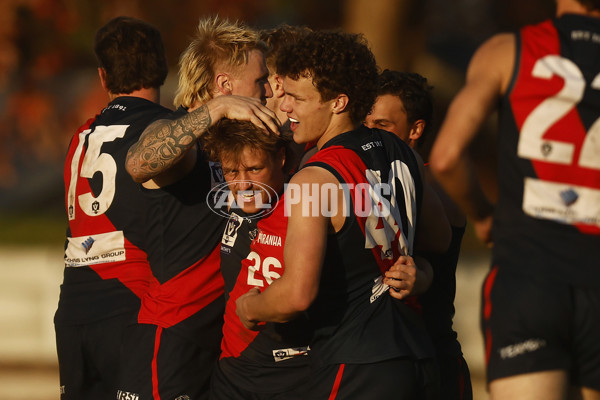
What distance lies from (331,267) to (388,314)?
34 centimetres

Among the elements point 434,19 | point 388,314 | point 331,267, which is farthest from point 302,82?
point 434,19

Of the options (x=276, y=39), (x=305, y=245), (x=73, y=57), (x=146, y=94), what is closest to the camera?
(x=305, y=245)

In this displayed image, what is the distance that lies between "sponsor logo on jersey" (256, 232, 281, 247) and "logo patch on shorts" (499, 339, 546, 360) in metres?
1.11

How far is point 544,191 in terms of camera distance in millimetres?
3338

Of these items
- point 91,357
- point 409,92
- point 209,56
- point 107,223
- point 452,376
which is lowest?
point 452,376

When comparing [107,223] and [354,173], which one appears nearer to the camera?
[354,173]

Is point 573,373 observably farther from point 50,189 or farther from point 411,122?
point 50,189

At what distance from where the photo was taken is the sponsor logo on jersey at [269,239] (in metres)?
3.90

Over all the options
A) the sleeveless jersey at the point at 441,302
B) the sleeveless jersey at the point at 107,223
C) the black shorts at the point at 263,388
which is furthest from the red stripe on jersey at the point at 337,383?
the sleeveless jersey at the point at 107,223

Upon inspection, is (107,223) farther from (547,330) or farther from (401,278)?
(547,330)

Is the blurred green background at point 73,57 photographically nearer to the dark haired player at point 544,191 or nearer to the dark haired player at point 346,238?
the dark haired player at point 346,238

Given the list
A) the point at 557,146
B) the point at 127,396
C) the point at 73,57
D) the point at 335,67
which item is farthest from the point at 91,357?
the point at 73,57

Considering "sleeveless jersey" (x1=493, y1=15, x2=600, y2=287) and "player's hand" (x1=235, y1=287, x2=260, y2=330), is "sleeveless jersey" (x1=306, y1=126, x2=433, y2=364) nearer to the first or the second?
"player's hand" (x1=235, y1=287, x2=260, y2=330)

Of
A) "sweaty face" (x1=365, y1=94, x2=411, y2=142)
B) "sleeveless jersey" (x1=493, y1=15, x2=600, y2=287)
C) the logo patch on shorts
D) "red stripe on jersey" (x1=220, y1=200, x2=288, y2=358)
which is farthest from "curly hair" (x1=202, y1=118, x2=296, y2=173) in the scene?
the logo patch on shorts
